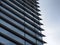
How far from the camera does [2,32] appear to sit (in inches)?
382

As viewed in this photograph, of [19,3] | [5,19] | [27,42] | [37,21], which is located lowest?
[27,42]

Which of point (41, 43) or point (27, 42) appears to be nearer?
point (27, 42)

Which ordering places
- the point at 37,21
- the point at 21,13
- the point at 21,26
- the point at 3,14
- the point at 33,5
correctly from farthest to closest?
the point at 33,5 → the point at 37,21 → the point at 21,13 → the point at 21,26 → the point at 3,14

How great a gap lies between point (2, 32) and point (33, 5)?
189 inches

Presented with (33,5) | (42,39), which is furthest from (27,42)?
(33,5)

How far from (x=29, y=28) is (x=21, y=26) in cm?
49

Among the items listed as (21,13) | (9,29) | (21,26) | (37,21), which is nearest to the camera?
(9,29)

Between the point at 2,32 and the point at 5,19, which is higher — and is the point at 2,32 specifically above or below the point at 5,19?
below

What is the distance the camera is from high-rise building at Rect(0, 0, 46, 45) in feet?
31.8

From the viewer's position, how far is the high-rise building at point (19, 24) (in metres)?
9.70

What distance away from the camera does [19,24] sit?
11.1 metres

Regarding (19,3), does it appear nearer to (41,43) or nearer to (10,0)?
(10,0)

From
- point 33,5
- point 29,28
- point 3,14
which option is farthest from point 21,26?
point 33,5

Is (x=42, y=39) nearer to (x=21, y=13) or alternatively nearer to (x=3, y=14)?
(x=21, y=13)
